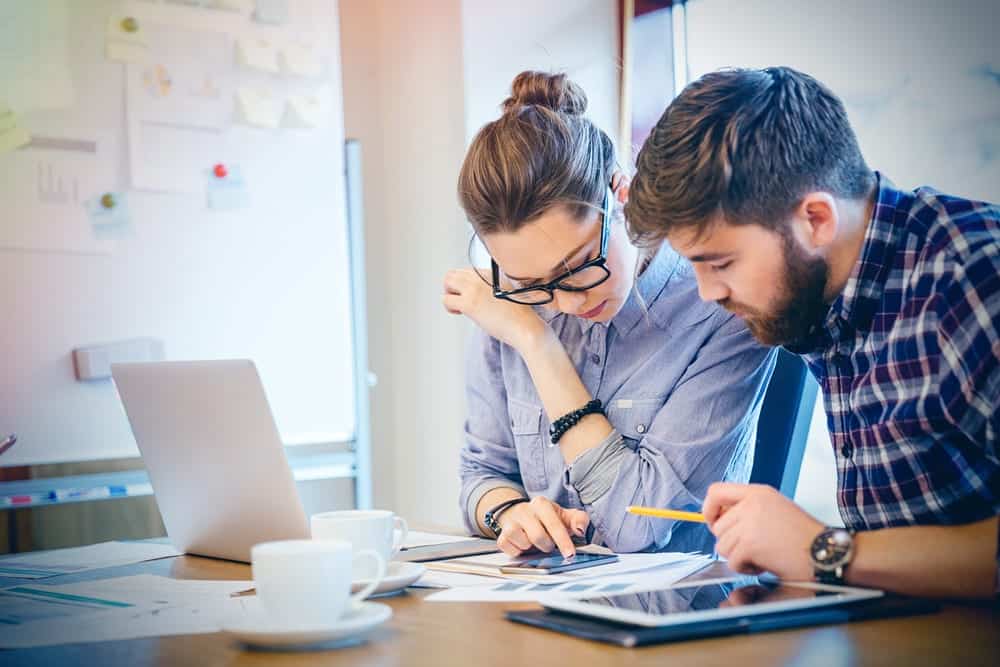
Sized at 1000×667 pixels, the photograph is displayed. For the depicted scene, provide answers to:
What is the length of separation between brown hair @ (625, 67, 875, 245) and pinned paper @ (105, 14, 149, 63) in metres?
1.65

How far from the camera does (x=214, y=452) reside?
130cm

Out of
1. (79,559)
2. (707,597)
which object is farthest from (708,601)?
(79,559)

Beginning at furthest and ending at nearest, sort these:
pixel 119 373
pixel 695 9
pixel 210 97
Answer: pixel 695 9 → pixel 210 97 → pixel 119 373

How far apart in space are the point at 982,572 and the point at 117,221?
198 cm

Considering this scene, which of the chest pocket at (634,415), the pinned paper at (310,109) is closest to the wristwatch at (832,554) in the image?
the chest pocket at (634,415)

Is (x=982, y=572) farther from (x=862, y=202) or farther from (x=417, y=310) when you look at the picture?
(x=417, y=310)

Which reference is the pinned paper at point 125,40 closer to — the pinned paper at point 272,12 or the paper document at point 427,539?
the pinned paper at point 272,12

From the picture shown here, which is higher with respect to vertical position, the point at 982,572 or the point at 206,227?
the point at 206,227

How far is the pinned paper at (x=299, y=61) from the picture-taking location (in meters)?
2.63

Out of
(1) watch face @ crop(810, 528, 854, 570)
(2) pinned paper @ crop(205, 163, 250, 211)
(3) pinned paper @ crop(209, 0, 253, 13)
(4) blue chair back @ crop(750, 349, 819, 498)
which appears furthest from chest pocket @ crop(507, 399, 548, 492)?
(3) pinned paper @ crop(209, 0, 253, 13)

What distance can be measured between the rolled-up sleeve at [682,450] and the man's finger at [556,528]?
13 cm

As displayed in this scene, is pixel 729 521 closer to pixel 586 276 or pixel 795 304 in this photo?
pixel 795 304

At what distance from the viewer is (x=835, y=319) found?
115cm

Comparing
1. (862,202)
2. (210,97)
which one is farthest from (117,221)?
(862,202)
